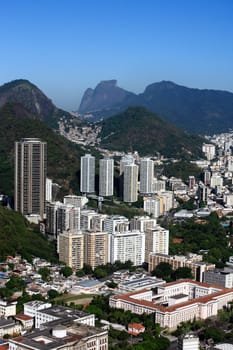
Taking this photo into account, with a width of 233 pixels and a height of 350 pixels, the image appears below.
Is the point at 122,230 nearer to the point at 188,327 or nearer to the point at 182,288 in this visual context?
the point at 182,288

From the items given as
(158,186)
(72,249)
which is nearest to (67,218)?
(72,249)

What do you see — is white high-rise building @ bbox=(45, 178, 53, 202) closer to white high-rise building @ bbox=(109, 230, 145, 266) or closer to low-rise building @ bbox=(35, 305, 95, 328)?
white high-rise building @ bbox=(109, 230, 145, 266)

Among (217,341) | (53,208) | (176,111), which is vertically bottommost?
(217,341)

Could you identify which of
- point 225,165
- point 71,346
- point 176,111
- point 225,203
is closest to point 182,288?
point 71,346

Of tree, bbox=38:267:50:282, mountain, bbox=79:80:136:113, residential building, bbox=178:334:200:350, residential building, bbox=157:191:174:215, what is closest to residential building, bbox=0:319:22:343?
residential building, bbox=178:334:200:350

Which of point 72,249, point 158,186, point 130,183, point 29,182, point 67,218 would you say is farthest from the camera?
point 158,186

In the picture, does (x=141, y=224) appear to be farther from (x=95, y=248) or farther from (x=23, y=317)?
(x=23, y=317)

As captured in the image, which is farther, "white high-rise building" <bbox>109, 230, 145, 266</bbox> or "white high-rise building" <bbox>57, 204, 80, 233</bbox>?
"white high-rise building" <bbox>57, 204, 80, 233</bbox>
